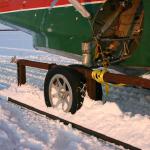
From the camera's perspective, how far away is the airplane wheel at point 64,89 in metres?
5.20

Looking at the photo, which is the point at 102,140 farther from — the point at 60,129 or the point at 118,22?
the point at 118,22

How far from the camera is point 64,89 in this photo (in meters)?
5.36

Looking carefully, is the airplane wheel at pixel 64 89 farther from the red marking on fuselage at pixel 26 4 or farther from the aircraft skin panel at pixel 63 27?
the red marking on fuselage at pixel 26 4

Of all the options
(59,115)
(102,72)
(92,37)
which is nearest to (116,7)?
(92,37)

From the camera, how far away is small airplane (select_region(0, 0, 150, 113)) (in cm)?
520

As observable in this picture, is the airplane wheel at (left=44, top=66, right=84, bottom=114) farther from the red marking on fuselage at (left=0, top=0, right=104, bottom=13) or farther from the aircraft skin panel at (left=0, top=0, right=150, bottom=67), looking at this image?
the red marking on fuselage at (left=0, top=0, right=104, bottom=13)

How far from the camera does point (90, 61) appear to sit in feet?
17.9

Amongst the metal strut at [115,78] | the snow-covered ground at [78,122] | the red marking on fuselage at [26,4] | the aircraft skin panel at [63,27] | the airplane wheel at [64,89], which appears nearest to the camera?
the snow-covered ground at [78,122]

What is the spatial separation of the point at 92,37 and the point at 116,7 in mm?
613

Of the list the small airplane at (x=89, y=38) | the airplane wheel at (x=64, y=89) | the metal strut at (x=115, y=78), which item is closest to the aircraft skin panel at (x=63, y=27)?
the small airplane at (x=89, y=38)

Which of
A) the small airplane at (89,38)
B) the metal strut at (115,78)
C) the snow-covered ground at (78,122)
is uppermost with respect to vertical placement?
the small airplane at (89,38)

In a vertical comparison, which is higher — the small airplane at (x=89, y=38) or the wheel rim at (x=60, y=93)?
the small airplane at (x=89, y=38)

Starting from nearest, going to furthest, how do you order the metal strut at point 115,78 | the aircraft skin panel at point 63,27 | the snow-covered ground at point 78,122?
1. the snow-covered ground at point 78,122
2. the metal strut at point 115,78
3. the aircraft skin panel at point 63,27

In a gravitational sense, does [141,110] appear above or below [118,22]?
below
